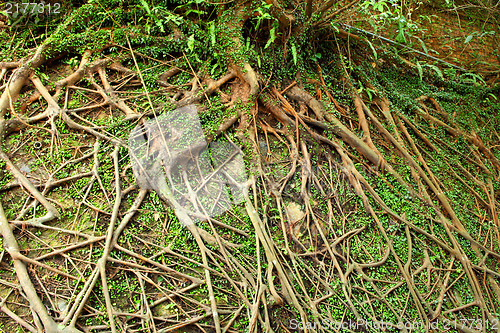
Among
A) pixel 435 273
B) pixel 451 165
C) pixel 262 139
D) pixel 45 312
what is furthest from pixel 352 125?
pixel 45 312

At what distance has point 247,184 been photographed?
12.3 feet

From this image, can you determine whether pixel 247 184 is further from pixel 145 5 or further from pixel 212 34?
pixel 145 5

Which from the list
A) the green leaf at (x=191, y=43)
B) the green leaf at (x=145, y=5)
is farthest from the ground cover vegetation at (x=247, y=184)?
the green leaf at (x=191, y=43)

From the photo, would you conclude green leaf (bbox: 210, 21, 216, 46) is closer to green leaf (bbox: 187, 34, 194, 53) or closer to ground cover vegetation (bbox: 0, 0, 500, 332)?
ground cover vegetation (bbox: 0, 0, 500, 332)

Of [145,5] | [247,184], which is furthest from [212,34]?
[247,184]

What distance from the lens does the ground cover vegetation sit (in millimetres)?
3064

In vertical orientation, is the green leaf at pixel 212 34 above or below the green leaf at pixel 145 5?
below

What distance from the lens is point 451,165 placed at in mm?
5109

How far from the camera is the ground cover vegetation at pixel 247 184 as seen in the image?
306 centimetres

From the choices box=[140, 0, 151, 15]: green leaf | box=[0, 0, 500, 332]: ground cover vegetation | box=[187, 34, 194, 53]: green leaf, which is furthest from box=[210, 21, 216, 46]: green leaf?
box=[140, 0, 151, 15]: green leaf

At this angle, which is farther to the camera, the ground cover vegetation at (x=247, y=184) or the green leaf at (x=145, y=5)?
the green leaf at (x=145, y=5)

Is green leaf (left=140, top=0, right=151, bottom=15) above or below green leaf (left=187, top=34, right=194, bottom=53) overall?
above

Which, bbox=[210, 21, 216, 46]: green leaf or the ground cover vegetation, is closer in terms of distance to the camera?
the ground cover vegetation

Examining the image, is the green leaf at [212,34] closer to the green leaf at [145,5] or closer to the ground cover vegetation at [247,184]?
the ground cover vegetation at [247,184]
